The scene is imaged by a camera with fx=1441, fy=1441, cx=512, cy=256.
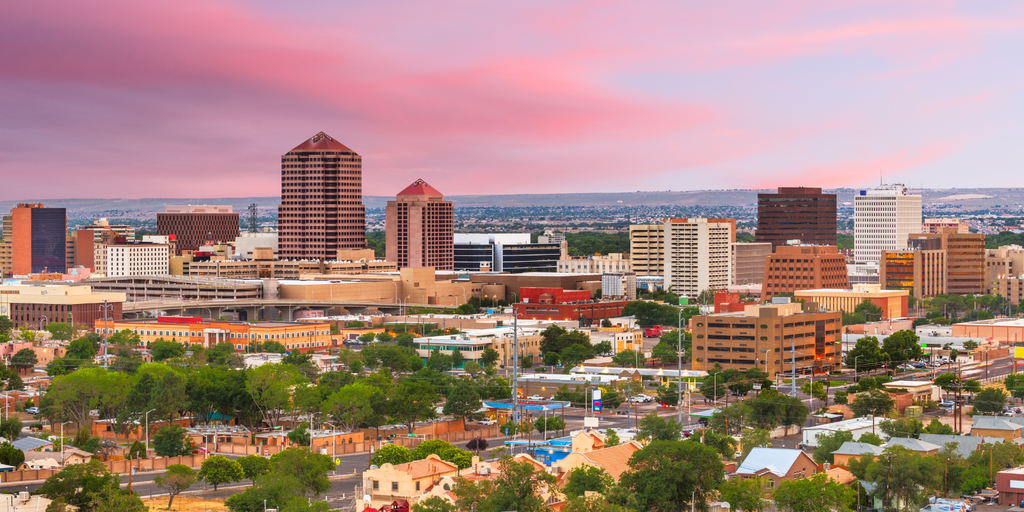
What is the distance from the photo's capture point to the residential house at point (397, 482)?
72.4 metres

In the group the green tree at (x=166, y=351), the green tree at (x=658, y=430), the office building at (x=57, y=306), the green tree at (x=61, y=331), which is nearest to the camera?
the green tree at (x=658, y=430)

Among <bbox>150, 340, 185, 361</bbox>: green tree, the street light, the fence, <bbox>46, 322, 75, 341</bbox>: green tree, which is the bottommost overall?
the fence

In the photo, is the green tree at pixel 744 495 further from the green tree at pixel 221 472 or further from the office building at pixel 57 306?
the office building at pixel 57 306

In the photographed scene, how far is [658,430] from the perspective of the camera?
8812 cm

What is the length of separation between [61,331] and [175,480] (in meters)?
91.9

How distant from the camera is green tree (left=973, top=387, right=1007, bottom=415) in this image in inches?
4252

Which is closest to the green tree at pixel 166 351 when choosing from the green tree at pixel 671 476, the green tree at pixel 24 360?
the green tree at pixel 24 360

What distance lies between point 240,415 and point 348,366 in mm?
35705

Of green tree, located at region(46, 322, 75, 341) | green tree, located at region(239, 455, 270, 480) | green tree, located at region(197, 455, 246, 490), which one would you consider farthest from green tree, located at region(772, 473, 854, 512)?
green tree, located at region(46, 322, 75, 341)

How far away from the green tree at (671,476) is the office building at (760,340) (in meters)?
68.6

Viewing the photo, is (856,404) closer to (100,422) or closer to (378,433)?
(378,433)

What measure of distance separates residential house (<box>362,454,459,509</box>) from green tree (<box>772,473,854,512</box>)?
54.6 feet

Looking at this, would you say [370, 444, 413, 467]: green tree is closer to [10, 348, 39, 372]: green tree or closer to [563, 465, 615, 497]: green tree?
[563, 465, 615, 497]: green tree

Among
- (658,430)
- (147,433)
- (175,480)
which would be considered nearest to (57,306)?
(147,433)
